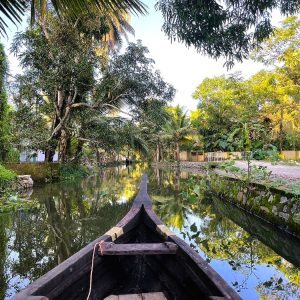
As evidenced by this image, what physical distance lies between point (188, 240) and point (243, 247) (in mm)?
862

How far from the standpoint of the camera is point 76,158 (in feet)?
62.4

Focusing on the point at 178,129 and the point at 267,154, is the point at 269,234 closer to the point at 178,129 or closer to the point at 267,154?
the point at 267,154

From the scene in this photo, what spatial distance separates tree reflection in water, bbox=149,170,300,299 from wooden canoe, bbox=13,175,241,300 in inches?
43.5

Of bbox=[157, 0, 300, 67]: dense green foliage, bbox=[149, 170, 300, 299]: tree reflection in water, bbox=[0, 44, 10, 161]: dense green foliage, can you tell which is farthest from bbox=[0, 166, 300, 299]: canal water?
bbox=[0, 44, 10, 161]: dense green foliage

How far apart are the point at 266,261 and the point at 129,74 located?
1243 cm

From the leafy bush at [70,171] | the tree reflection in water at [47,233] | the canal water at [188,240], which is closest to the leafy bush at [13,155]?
the leafy bush at [70,171]

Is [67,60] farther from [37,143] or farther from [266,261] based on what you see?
[266,261]

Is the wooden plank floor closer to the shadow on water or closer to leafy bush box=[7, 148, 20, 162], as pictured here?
the shadow on water

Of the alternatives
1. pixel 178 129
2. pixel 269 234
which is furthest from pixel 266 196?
pixel 178 129

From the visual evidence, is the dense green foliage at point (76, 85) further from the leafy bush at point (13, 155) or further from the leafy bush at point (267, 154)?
the leafy bush at point (267, 154)

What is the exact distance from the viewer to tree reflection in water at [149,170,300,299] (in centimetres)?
344

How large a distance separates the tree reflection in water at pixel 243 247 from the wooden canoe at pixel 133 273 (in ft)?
3.62

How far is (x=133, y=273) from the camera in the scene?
2.78 meters

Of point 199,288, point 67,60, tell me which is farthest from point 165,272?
point 67,60
